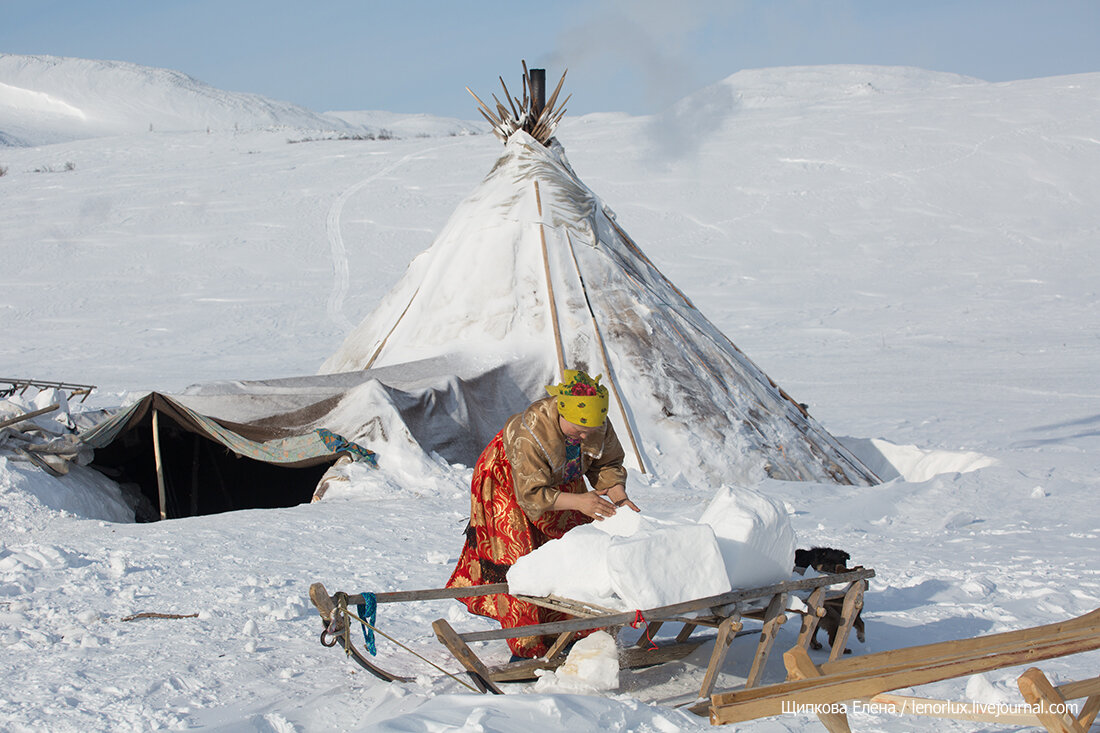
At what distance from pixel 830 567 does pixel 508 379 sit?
3606 millimetres

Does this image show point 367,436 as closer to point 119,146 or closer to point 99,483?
point 99,483

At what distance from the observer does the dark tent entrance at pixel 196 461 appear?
586cm

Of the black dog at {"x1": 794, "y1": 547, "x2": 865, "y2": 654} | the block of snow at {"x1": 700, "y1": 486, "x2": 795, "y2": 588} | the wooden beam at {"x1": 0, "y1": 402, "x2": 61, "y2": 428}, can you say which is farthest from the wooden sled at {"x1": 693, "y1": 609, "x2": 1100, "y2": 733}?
the wooden beam at {"x1": 0, "y1": 402, "x2": 61, "y2": 428}

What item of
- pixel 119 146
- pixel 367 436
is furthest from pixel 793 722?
pixel 119 146

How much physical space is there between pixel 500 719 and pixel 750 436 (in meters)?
4.33

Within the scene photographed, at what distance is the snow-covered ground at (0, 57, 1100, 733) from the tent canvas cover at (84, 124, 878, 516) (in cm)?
39

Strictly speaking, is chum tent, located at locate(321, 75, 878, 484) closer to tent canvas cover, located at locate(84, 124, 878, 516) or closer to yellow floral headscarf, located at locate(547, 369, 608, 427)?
tent canvas cover, located at locate(84, 124, 878, 516)

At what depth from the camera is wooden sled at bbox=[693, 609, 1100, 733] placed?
6.09 feet

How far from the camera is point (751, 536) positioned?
110 inches

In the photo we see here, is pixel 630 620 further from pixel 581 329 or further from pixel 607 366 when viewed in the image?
pixel 581 329

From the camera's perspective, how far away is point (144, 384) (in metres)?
10.8

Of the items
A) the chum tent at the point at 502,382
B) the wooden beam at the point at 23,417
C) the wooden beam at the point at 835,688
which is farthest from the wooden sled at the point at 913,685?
the wooden beam at the point at 23,417

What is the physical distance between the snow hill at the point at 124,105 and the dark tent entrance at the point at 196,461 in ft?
116

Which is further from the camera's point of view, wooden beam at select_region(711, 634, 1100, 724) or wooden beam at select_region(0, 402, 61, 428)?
wooden beam at select_region(0, 402, 61, 428)
